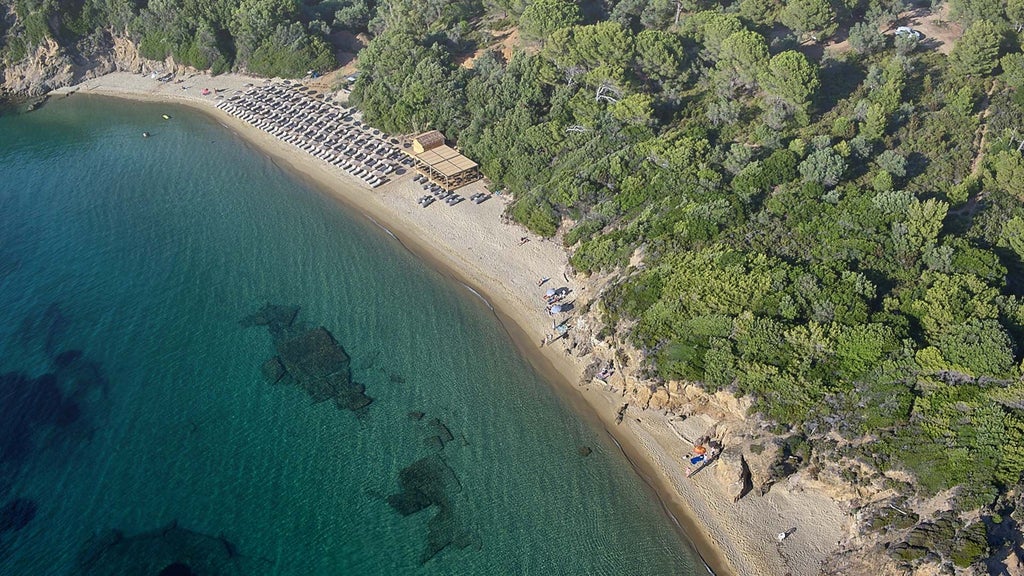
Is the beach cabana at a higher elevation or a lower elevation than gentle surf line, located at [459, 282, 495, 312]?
higher

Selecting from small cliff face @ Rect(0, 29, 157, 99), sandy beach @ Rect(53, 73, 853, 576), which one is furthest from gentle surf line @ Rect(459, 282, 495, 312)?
small cliff face @ Rect(0, 29, 157, 99)

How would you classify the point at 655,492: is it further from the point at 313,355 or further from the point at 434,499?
the point at 313,355

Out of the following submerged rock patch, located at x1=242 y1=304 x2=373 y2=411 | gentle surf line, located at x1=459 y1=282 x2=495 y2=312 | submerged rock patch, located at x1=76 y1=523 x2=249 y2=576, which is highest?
gentle surf line, located at x1=459 y1=282 x2=495 y2=312

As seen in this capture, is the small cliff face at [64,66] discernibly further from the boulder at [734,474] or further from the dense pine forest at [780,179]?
the boulder at [734,474]

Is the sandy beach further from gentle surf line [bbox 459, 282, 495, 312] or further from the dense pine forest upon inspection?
the dense pine forest

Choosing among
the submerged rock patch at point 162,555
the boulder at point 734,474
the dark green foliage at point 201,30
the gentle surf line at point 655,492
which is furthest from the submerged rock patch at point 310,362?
the dark green foliage at point 201,30

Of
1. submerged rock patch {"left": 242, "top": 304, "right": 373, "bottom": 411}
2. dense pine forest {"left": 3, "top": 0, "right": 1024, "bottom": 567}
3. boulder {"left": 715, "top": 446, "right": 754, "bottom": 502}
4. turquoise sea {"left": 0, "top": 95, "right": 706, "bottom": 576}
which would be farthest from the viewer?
submerged rock patch {"left": 242, "top": 304, "right": 373, "bottom": 411}
